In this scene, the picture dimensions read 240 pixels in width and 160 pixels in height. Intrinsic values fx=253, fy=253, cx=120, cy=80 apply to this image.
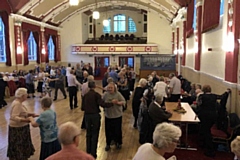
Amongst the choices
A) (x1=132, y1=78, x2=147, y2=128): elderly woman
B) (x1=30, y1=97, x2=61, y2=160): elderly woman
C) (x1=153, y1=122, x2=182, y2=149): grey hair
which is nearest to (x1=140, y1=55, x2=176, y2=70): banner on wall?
(x1=132, y1=78, x2=147, y2=128): elderly woman

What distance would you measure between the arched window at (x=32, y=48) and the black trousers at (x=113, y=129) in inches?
467

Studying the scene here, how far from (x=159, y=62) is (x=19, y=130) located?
35.0ft

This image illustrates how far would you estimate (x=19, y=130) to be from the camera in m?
4.03

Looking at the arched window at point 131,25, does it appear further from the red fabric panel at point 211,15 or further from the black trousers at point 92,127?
the black trousers at point 92,127

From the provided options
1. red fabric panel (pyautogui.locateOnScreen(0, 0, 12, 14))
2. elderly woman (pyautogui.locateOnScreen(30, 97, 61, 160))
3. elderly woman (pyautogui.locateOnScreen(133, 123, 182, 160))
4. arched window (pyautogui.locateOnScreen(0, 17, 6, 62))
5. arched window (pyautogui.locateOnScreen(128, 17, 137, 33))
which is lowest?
elderly woman (pyautogui.locateOnScreen(30, 97, 61, 160))

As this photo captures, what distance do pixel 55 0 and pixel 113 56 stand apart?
688cm

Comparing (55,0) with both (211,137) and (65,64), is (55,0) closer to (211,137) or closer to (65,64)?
(65,64)

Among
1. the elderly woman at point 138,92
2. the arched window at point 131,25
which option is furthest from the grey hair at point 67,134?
the arched window at point 131,25

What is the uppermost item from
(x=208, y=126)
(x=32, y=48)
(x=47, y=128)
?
(x=32, y=48)

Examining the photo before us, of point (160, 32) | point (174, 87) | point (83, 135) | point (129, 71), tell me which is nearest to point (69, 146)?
point (83, 135)

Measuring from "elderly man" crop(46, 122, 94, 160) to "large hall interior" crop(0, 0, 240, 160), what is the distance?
0.13 m

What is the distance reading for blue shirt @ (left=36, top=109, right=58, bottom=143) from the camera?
136 inches

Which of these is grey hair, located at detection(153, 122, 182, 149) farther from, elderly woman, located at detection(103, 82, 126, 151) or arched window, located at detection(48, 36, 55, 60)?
arched window, located at detection(48, 36, 55, 60)

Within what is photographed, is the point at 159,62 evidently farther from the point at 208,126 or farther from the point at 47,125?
the point at 47,125
